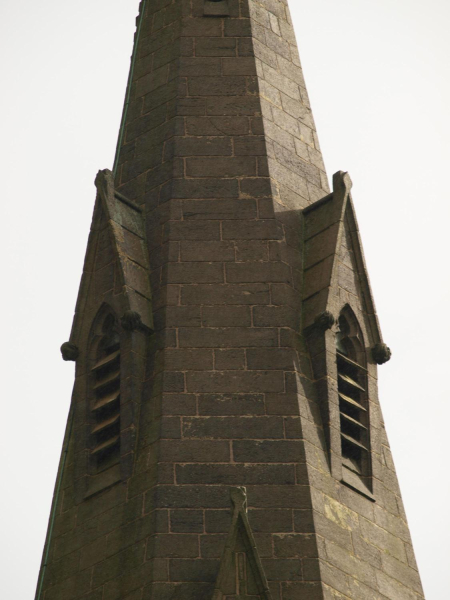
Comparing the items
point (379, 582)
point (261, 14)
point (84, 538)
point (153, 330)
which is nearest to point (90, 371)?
point (153, 330)

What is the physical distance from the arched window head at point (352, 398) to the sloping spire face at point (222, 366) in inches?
2.0

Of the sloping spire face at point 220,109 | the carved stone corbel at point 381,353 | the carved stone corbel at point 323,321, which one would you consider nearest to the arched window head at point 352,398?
the carved stone corbel at point 381,353

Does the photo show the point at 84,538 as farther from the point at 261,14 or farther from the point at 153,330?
the point at 261,14

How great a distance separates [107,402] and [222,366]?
5.57ft

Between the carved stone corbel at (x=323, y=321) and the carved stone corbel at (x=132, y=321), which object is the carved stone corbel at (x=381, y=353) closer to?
the carved stone corbel at (x=323, y=321)

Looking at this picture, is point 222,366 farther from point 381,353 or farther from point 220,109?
point 220,109

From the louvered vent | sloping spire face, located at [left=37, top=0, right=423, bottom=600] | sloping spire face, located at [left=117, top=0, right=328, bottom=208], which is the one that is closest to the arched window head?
sloping spire face, located at [left=37, top=0, right=423, bottom=600]

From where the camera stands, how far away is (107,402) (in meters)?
23.6

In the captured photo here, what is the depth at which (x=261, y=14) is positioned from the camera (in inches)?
1107

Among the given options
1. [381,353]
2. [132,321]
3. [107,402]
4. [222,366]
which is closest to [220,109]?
[132,321]

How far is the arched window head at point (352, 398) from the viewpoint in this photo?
23.3 meters

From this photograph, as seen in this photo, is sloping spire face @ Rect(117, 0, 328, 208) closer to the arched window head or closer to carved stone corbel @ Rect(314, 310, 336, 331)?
the arched window head

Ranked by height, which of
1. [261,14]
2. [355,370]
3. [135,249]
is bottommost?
[355,370]

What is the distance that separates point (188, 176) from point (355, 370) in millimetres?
3666
